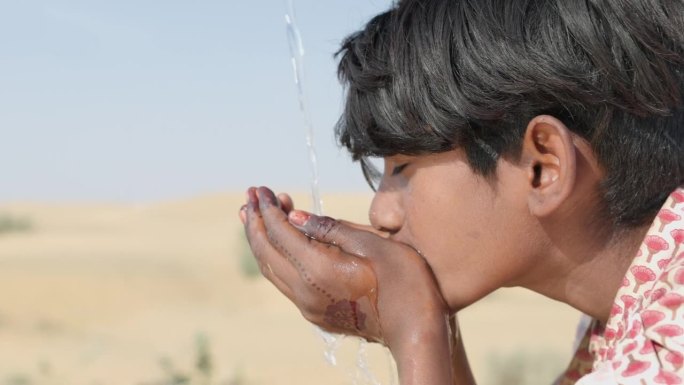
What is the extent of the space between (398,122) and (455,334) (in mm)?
711

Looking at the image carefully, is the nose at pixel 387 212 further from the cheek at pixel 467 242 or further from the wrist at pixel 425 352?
the wrist at pixel 425 352

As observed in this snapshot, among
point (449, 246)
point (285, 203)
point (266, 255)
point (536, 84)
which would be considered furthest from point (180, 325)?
point (536, 84)

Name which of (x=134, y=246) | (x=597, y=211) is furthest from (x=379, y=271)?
(x=134, y=246)

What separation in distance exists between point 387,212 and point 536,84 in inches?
A: 19.6

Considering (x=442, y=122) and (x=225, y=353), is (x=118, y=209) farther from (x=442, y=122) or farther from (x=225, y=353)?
(x=442, y=122)

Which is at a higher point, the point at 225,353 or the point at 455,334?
the point at 455,334

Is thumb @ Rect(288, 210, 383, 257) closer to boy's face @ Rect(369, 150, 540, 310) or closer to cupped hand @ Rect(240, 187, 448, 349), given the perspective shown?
cupped hand @ Rect(240, 187, 448, 349)

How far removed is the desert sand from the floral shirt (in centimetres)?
105

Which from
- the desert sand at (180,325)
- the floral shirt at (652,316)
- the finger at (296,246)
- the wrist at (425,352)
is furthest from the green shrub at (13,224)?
the floral shirt at (652,316)

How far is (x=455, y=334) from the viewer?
271cm

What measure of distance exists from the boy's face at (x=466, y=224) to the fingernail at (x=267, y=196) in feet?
1.21

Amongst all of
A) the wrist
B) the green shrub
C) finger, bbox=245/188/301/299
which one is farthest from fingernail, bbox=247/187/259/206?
the green shrub

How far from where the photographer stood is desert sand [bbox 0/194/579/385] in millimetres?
6922

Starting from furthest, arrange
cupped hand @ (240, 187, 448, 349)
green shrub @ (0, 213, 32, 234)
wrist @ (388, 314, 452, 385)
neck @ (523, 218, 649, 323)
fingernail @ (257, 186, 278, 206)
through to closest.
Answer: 1. green shrub @ (0, 213, 32, 234)
2. fingernail @ (257, 186, 278, 206)
3. neck @ (523, 218, 649, 323)
4. cupped hand @ (240, 187, 448, 349)
5. wrist @ (388, 314, 452, 385)
